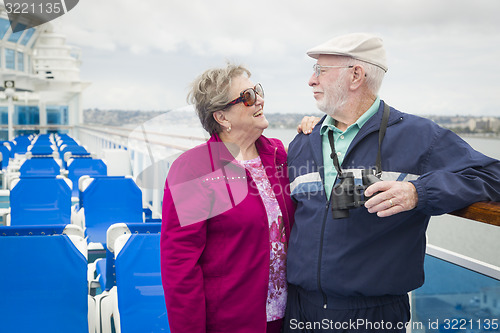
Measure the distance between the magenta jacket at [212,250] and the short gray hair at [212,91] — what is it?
0.18m

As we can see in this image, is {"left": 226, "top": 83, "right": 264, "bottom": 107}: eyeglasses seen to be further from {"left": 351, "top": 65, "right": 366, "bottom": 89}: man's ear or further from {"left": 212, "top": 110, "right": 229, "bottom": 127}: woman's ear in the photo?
{"left": 351, "top": 65, "right": 366, "bottom": 89}: man's ear

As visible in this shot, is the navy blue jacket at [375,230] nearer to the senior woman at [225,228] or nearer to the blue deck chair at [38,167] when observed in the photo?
the senior woman at [225,228]

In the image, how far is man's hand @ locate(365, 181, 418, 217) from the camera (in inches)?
47.1

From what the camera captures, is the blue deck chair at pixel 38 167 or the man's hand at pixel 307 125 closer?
the man's hand at pixel 307 125

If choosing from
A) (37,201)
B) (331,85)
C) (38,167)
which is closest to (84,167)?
(38,167)

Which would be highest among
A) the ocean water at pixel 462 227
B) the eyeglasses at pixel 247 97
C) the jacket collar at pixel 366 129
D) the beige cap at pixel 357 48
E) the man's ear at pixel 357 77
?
the beige cap at pixel 357 48

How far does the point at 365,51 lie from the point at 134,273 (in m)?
1.25

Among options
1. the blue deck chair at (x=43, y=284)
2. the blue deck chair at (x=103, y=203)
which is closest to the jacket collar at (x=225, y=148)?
the blue deck chair at (x=43, y=284)

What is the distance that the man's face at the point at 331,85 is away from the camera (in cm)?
157

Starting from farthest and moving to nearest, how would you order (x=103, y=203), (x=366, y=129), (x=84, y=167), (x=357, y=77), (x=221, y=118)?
(x=84, y=167), (x=103, y=203), (x=221, y=118), (x=357, y=77), (x=366, y=129)

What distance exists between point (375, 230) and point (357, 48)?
58 cm

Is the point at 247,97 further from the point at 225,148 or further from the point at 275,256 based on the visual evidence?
the point at 275,256

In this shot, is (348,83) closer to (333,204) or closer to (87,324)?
(333,204)

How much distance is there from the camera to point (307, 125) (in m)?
1.73
